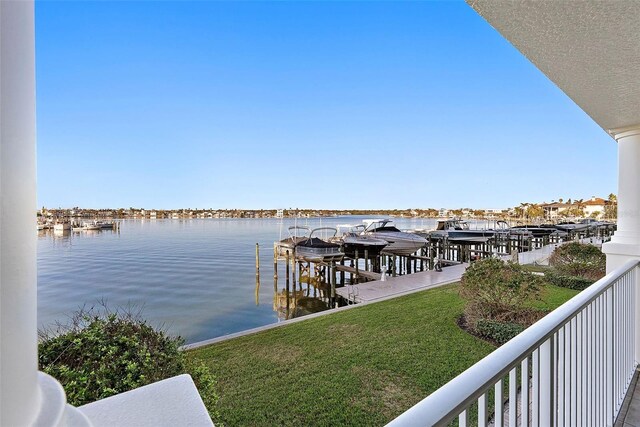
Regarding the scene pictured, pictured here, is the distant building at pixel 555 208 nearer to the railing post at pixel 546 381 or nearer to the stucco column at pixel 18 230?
the railing post at pixel 546 381

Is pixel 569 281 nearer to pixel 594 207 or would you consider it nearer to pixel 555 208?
pixel 594 207

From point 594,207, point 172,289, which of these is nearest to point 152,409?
point 172,289

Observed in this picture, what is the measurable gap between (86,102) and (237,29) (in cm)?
759

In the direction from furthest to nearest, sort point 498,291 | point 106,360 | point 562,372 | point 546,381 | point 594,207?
1. point 594,207
2. point 498,291
3. point 106,360
4. point 562,372
5. point 546,381

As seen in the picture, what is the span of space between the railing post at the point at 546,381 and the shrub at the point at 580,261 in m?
10.1

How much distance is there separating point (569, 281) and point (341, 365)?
7.50 m

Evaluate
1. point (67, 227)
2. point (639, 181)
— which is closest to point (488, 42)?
point (639, 181)

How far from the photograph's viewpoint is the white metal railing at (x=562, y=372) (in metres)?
0.83

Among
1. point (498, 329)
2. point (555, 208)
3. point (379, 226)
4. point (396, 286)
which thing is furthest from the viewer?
point (555, 208)

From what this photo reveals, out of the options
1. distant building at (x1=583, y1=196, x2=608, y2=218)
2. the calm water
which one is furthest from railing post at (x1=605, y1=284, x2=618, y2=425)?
distant building at (x1=583, y1=196, x2=608, y2=218)

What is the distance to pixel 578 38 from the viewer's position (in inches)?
68.3

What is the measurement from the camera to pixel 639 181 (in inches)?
137

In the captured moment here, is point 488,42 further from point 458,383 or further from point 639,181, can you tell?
point 458,383

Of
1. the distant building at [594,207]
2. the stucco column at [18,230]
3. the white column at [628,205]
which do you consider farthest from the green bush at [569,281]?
the distant building at [594,207]
